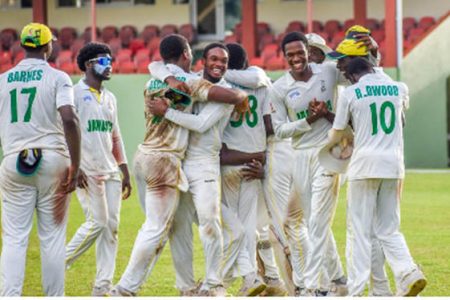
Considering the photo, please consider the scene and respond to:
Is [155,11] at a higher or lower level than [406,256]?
higher

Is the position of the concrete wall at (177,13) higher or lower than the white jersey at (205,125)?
higher

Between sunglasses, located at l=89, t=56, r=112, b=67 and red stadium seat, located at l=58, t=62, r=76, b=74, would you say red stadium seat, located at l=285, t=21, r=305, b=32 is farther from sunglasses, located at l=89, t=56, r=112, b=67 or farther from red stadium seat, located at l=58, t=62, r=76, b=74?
sunglasses, located at l=89, t=56, r=112, b=67

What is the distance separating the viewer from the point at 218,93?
1167 cm

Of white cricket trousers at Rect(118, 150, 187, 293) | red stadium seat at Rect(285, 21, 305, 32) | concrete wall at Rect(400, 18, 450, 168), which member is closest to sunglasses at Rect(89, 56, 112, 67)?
white cricket trousers at Rect(118, 150, 187, 293)

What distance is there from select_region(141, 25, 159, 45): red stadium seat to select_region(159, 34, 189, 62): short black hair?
82.4 ft

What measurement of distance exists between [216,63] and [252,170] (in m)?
1.04

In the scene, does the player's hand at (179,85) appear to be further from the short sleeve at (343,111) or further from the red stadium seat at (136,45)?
the red stadium seat at (136,45)

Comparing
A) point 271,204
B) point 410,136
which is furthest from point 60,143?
point 410,136

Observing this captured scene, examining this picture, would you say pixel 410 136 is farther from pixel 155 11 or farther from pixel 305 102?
pixel 305 102

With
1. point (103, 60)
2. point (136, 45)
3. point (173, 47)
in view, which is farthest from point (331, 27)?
point (173, 47)

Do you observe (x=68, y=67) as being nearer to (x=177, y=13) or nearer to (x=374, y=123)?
(x=177, y=13)

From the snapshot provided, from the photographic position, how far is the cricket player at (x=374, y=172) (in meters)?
11.3

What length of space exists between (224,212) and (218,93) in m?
1.18

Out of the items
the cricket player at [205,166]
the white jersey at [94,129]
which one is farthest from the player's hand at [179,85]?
the white jersey at [94,129]
